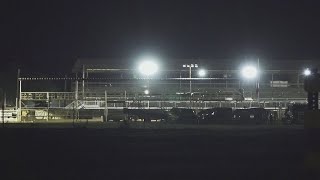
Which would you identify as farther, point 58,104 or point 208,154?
point 58,104

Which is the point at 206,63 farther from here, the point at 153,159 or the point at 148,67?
the point at 153,159

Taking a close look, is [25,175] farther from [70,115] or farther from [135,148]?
[70,115]

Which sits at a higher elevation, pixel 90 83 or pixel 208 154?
pixel 90 83

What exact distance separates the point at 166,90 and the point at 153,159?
121ft

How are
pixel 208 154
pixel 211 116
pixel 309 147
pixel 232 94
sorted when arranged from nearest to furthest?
pixel 309 147, pixel 208 154, pixel 211 116, pixel 232 94

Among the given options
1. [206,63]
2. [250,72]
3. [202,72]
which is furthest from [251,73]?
[206,63]

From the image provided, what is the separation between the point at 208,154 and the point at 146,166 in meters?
3.06

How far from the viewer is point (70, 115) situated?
44.2m

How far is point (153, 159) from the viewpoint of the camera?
14.8 meters

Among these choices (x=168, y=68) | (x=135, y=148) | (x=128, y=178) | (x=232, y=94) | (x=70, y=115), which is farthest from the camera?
(x=168, y=68)

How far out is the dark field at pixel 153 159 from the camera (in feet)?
39.8

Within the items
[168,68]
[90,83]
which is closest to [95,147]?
[90,83]

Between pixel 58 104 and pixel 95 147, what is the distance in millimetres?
28975

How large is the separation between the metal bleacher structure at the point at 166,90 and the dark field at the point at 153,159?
20.6m
